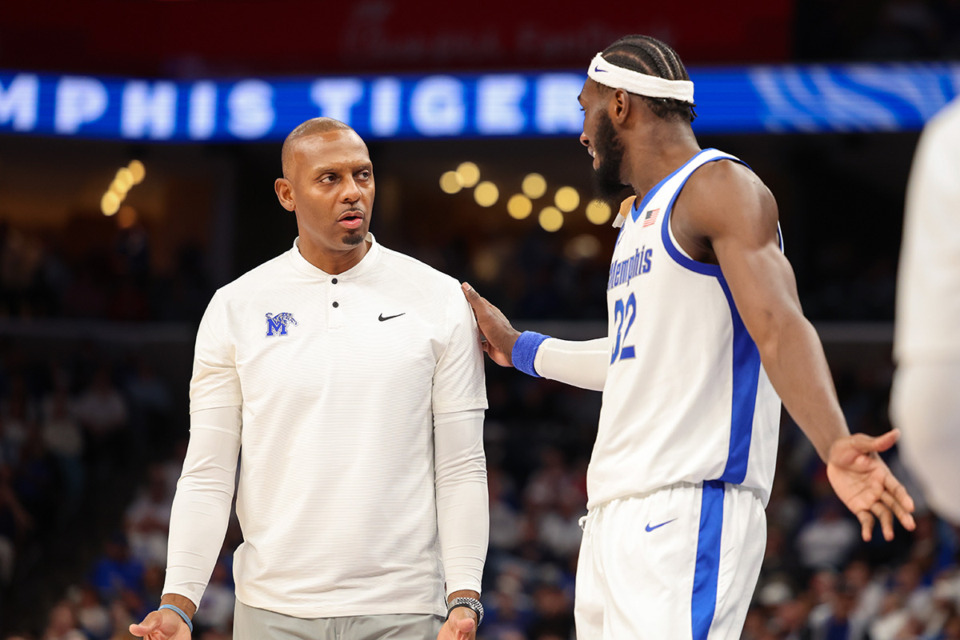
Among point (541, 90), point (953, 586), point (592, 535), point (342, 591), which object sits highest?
point (541, 90)

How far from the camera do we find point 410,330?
12.5ft

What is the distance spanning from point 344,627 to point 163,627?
1.82 feet

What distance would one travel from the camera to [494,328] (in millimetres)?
3988

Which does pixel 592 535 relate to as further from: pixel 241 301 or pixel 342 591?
pixel 241 301

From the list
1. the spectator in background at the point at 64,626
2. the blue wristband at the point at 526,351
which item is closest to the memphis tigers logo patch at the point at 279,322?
the blue wristband at the point at 526,351

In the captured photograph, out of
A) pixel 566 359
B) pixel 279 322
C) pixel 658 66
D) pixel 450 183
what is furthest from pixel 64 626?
pixel 450 183

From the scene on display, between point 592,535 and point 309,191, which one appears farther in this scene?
point 309,191

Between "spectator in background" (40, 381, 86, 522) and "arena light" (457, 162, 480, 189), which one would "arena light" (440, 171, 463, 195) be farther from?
"spectator in background" (40, 381, 86, 522)

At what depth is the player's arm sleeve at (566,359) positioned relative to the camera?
12.0 feet

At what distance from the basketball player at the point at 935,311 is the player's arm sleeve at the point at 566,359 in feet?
6.60

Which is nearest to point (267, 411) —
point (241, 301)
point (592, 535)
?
point (241, 301)

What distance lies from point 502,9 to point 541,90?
215cm

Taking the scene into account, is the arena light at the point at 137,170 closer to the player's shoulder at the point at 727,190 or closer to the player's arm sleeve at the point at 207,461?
the player's arm sleeve at the point at 207,461

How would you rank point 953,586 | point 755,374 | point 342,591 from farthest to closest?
1. point 953,586
2. point 342,591
3. point 755,374
